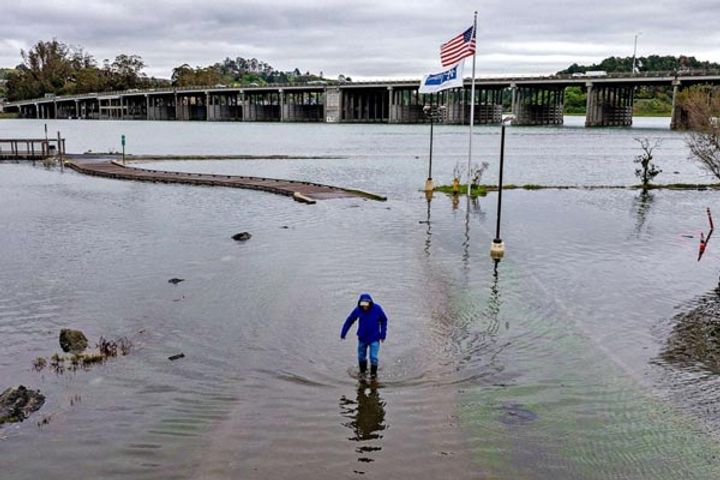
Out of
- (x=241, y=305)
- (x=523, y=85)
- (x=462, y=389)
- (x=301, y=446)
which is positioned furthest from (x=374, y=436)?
(x=523, y=85)

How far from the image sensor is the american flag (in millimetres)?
26219

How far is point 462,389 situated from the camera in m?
11.2

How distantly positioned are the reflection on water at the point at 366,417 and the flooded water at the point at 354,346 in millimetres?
36

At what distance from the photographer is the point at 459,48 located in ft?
88.6

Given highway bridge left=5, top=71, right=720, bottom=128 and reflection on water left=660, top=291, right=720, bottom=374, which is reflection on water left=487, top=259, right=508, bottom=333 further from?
highway bridge left=5, top=71, right=720, bottom=128

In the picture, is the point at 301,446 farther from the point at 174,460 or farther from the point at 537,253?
the point at 537,253

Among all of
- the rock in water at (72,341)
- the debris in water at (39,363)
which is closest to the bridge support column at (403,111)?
the rock in water at (72,341)

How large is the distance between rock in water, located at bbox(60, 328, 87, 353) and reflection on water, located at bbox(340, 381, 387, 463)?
17.7 feet

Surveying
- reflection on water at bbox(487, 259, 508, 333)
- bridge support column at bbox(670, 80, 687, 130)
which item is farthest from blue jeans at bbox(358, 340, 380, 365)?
bridge support column at bbox(670, 80, 687, 130)

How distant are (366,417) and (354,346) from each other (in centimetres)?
307

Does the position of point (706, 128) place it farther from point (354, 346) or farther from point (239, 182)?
point (239, 182)

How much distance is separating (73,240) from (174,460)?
17075 millimetres

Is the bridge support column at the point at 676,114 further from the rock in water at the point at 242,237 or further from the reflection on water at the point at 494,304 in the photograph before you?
the reflection on water at the point at 494,304

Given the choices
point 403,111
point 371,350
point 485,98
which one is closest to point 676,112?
point 485,98
